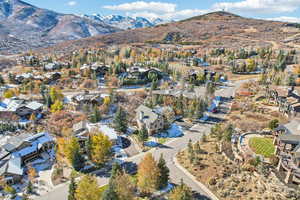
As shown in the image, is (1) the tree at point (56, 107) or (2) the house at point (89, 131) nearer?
(2) the house at point (89, 131)

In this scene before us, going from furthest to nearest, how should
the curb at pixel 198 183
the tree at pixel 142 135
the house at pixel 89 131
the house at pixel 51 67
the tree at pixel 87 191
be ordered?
the house at pixel 51 67, the house at pixel 89 131, the tree at pixel 142 135, the curb at pixel 198 183, the tree at pixel 87 191

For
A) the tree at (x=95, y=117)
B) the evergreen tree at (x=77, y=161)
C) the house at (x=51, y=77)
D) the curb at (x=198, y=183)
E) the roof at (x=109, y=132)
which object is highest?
the house at (x=51, y=77)

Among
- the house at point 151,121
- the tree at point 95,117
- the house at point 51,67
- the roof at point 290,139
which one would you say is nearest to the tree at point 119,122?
the house at point 151,121

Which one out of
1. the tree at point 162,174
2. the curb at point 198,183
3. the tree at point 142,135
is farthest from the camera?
the tree at point 142,135

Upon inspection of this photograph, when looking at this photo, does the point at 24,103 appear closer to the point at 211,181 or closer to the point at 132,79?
the point at 132,79

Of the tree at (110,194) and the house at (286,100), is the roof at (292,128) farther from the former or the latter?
the tree at (110,194)

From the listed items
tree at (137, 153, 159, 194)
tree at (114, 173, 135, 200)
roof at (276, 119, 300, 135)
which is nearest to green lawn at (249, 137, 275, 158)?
roof at (276, 119, 300, 135)
